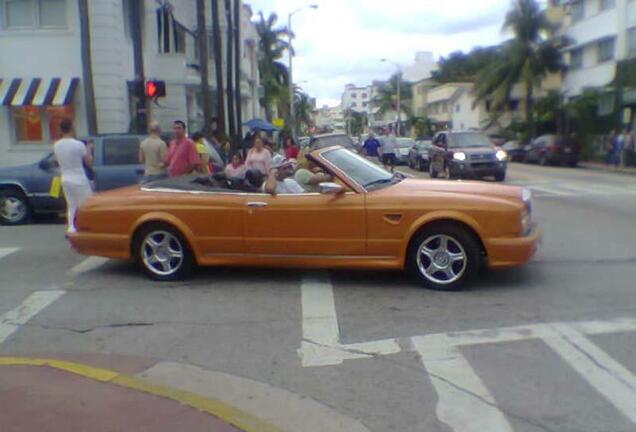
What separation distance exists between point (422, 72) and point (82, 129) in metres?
107

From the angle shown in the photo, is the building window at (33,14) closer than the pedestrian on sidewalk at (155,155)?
No

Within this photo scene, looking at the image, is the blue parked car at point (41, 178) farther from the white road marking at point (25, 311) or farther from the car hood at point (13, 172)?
the white road marking at point (25, 311)

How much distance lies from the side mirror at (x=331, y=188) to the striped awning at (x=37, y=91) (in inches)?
569

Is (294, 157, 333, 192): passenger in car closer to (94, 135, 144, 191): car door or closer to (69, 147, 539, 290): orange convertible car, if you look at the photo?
(69, 147, 539, 290): orange convertible car

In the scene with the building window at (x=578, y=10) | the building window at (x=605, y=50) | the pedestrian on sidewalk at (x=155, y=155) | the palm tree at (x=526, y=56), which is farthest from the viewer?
the palm tree at (x=526, y=56)

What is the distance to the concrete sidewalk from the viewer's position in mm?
4832

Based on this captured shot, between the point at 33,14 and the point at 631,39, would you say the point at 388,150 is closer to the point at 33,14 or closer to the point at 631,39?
the point at 33,14

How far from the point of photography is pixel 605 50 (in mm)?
43969

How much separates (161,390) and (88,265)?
500cm

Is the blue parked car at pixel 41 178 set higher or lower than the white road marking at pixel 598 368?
higher

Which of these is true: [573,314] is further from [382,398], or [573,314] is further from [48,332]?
[48,332]

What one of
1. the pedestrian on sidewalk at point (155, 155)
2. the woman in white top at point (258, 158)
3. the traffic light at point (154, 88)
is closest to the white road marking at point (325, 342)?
the pedestrian on sidewalk at point (155, 155)

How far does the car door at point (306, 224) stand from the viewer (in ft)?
26.9

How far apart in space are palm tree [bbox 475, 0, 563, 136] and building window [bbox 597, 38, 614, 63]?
21.5 ft
